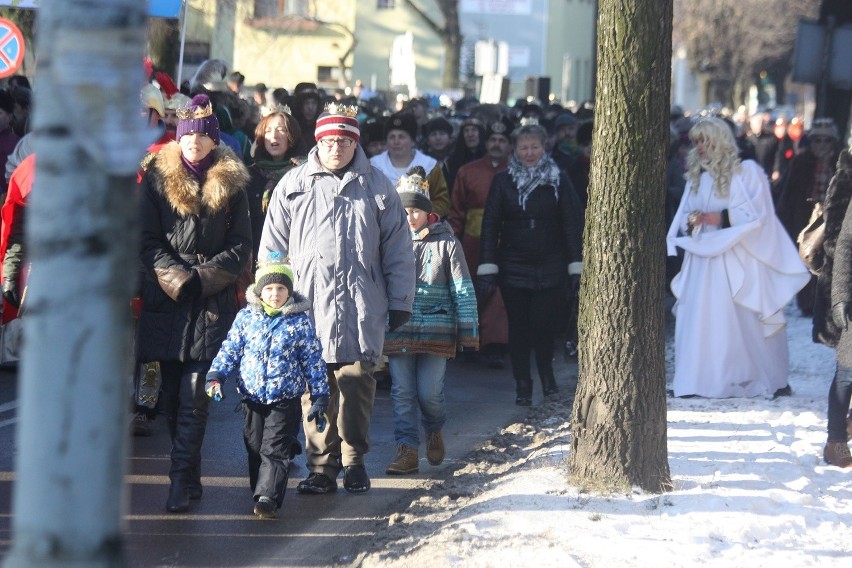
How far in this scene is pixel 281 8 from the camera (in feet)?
176

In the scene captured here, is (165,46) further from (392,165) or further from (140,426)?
(140,426)

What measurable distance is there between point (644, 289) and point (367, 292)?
1366 millimetres

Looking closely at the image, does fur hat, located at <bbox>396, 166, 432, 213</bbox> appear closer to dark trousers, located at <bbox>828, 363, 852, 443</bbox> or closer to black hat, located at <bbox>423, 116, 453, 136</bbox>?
dark trousers, located at <bbox>828, 363, 852, 443</bbox>

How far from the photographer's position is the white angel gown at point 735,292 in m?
9.83

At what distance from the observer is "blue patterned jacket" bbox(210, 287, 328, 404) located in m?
6.62

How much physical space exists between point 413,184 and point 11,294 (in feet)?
9.35

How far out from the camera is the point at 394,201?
7.33 m

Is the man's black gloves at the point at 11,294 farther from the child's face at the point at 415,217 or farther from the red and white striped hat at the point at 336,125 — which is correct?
the red and white striped hat at the point at 336,125

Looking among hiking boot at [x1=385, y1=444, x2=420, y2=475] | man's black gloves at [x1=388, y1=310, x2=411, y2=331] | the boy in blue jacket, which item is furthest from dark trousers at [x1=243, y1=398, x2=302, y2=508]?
hiking boot at [x1=385, y1=444, x2=420, y2=475]

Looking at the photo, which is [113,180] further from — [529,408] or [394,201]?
[529,408]

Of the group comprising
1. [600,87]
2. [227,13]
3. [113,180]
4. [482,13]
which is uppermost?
[482,13]

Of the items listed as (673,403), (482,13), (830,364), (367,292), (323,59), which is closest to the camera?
(367,292)

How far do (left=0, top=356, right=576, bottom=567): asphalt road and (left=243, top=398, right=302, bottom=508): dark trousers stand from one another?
164 millimetres

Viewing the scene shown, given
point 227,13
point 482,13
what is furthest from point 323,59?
point 227,13
